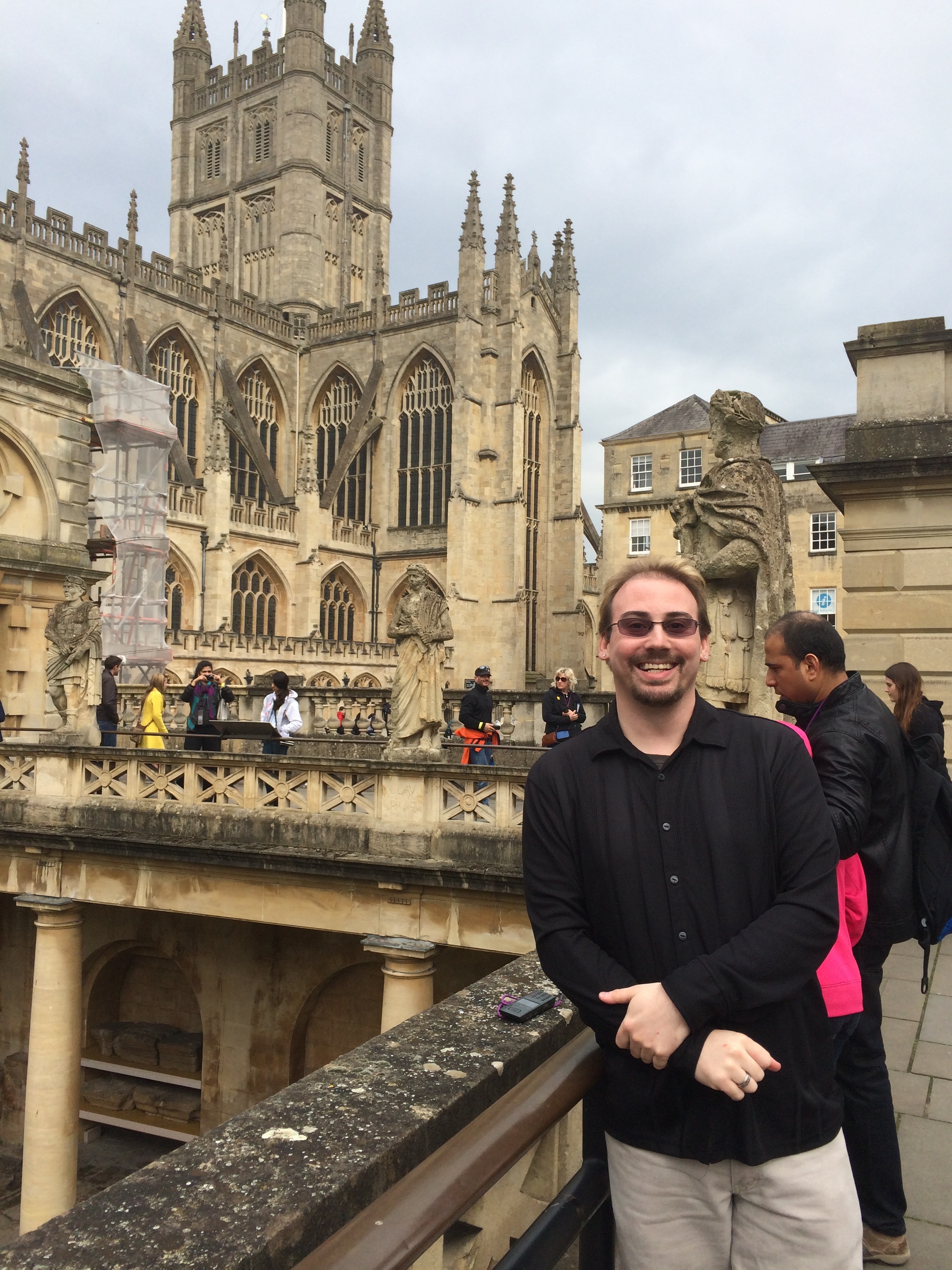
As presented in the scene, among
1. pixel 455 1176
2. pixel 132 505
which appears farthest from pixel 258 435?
pixel 455 1176

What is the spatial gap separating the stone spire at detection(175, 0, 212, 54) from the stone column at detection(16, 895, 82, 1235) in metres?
59.3

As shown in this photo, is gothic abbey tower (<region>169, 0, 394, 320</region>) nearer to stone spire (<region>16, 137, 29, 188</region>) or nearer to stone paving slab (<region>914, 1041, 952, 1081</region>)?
stone spire (<region>16, 137, 29, 188</region>)

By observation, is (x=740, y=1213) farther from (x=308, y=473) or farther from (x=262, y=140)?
(x=262, y=140)

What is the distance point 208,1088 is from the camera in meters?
11.8

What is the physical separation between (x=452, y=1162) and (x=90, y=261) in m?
39.2

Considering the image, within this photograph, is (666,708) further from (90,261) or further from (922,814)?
(90,261)

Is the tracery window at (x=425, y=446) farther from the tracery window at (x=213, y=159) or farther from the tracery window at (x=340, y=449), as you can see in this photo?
the tracery window at (x=213, y=159)

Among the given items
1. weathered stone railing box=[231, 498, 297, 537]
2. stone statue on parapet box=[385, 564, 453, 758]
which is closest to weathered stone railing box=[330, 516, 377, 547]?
weathered stone railing box=[231, 498, 297, 537]

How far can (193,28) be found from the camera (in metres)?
55.3

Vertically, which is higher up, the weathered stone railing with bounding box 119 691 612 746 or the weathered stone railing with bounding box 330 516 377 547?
the weathered stone railing with bounding box 330 516 377 547

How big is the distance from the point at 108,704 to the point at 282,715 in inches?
97.3

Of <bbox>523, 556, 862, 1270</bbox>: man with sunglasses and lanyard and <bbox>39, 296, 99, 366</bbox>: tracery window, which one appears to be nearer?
<bbox>523, 556, 862, 1270</bbox>: man with sunglasses and lanyard

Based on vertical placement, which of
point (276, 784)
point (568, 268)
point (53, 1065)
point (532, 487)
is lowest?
point (53, 1065)

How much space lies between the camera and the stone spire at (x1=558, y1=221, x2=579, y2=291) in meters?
44.7
